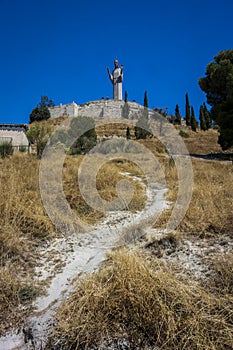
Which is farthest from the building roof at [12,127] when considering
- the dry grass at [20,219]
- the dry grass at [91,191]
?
the dry grass at [20,219]

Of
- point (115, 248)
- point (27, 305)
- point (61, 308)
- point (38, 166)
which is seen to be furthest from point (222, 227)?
point (38, 166)

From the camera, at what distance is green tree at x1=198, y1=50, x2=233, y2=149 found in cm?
1365

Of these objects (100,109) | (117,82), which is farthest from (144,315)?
(117,82)

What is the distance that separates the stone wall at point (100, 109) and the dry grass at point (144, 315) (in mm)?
38263

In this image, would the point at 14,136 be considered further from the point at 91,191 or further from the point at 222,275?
the point at 222,275

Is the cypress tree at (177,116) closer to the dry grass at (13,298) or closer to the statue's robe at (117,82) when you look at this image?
the statue's robe at (117,82)

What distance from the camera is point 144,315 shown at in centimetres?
158

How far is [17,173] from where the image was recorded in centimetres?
477

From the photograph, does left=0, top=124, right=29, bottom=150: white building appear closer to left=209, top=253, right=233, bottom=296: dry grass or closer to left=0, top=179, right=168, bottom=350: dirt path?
left=0, top=179, right=168, bottom=350: dirt path

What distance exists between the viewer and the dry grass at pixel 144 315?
4.72 feet

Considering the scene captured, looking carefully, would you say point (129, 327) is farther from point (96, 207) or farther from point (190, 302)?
point (96, 207)

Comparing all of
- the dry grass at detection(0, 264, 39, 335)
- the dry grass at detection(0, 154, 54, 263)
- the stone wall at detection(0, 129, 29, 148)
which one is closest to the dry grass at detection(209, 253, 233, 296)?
the dry grass at detection(0, 264, 39, 335)

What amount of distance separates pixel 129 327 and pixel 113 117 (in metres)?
41.1

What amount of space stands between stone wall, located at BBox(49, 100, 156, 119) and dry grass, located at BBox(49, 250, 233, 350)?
3826cm
